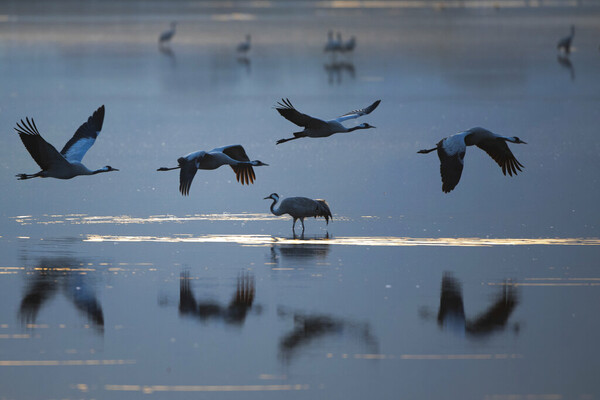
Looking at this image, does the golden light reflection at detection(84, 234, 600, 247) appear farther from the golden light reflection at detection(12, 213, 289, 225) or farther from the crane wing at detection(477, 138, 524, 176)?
the crane wing at detection(477, 138, 524, 176)

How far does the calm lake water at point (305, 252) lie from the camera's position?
27.5 ft

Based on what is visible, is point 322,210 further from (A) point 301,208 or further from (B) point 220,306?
(B) point 220,306

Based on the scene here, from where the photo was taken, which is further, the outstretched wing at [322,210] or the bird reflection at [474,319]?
the outstretched wing at [322,210]

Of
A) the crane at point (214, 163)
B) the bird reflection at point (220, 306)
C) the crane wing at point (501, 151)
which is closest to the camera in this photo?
the bird reflection at point (220, 306)

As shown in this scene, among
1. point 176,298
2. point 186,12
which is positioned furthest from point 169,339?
point 186,12

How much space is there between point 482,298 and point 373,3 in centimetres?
8708

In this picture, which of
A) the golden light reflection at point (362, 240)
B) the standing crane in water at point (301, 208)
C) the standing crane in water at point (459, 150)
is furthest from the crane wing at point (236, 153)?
the standing crane in water at point (459, 150)

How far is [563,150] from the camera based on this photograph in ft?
65.4

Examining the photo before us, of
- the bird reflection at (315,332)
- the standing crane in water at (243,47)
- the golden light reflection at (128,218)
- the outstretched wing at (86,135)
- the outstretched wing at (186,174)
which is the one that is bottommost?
the bird reflection at (315,332)

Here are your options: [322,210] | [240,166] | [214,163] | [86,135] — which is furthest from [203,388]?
[86,135]

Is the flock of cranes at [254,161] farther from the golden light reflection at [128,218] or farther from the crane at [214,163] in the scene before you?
the golden light reflection at [128,218]

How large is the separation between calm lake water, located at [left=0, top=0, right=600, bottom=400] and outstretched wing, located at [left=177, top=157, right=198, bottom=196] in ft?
1.64

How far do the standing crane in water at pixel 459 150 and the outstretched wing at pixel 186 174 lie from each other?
2.91m

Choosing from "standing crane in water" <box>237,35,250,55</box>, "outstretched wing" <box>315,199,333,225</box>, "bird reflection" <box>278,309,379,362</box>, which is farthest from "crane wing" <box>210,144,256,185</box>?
"standing crane in water" <box>237,35,250,55</box>
